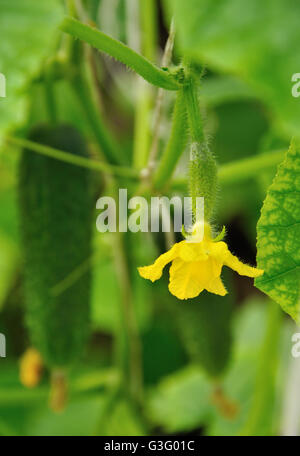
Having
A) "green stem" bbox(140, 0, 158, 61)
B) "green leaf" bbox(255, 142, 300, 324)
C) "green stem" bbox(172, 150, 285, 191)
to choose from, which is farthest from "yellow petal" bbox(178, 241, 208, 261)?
"green stem" bbox(140, 0, 158, 61)

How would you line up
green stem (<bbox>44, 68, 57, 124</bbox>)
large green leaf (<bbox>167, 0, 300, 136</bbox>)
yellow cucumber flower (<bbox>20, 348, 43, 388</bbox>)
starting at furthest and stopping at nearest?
1. yellow cucumber flower (<bbox>20, 348, 43, 388</bbox>)
2. green stem (<bbox>44, 68, 57, 124</bbox>)
3. large green leaf (<bbox>167, 0, 300, 136</bbox>)

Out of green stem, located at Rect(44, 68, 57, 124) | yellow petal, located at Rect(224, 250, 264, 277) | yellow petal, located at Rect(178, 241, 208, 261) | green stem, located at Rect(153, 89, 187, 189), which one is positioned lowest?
yellow petal, located at Rect(224, 250, 264, 277)

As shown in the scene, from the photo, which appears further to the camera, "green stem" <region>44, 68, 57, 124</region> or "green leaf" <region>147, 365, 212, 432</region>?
"green leaf" <region>147, 365, 212, 432</region>

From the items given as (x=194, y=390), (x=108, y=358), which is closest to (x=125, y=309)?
(x=194, y=390)

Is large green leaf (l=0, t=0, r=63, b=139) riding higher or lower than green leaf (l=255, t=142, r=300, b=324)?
higher

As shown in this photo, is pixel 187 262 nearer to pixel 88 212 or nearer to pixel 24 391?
pixel 88 212

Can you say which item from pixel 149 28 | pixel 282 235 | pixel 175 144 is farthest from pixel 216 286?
pixel 149 28

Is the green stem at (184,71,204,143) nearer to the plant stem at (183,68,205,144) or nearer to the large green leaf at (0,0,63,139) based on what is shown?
the plant stem at (183,68,205,144)
